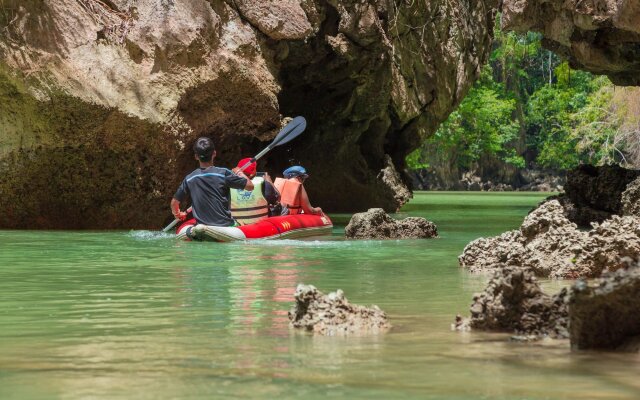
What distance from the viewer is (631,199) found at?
16.3 metres

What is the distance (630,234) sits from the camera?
29.0 feet

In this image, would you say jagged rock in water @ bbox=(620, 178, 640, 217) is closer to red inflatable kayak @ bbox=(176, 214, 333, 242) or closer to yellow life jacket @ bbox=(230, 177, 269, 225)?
red inflatable kayak @ bbox=(176, 214, 333, 242)

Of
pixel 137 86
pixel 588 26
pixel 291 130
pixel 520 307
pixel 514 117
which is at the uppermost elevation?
pixel 514 117

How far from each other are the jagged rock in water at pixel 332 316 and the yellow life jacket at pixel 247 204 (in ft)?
32.7

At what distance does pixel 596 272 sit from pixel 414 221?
277 inches

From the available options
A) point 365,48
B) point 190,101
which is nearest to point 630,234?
point 190,101

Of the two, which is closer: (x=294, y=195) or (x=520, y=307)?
(x=520, y=307)

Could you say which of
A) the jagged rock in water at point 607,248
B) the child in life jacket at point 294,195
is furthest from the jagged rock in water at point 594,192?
the jagged rock in water at point 607,248

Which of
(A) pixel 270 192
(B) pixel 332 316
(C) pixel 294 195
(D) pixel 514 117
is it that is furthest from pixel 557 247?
(D) pixel 514 117

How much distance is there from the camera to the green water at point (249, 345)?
14.0ft

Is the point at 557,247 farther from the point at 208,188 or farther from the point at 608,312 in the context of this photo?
the point at 208,188

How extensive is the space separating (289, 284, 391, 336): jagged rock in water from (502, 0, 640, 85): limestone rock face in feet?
29.4

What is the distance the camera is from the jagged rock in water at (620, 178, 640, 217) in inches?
625

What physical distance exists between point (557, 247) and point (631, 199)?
7.39 meters
